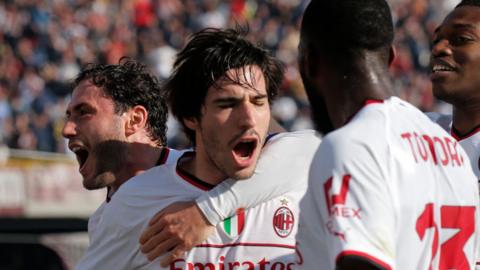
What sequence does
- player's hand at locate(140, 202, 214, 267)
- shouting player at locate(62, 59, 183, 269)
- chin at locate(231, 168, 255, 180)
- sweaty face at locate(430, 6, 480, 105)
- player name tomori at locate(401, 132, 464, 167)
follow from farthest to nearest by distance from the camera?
shouting player at locate(62, 59, 183, 269) < sweaty face at locate(430, 6, 480, 105) < chin at locate(231, 168, 255, 180) < player's hand at locate(140, 202, 214, 267) < player name tomori at locate(401, 132, 464, 167)

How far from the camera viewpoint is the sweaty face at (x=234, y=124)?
411cm

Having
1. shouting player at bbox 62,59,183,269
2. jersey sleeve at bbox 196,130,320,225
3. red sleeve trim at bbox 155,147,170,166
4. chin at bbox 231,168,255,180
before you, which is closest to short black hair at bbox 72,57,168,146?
shouting player at bbox 62,59,183,269

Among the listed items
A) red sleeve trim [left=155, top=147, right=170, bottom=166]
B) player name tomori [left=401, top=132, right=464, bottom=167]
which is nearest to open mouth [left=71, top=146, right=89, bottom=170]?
red sleeve trim [left=155, top=147, right=170, bottom=166]

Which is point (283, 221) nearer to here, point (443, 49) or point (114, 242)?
point (114, 242)

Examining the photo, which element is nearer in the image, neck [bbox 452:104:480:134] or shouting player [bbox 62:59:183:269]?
neck [bbox 452:104:480:134]

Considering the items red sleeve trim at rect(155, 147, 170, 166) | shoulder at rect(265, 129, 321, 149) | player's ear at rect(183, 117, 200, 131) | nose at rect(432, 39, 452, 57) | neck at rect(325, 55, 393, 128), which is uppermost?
neck at rect(325, 55, 393, 128)

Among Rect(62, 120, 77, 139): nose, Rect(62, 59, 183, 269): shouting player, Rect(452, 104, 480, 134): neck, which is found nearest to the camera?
Rect(452, 104, 480, 134): neck

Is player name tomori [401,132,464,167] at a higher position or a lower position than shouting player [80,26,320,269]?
higher

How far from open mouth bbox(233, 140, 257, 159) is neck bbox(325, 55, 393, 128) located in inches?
39.7

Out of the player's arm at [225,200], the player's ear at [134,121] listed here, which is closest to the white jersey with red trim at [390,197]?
the player's arm at [225,200]

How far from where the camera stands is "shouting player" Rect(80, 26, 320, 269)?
4125mm

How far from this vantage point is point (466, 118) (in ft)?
15.7

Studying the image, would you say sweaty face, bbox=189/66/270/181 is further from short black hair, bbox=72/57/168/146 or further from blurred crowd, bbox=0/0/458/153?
blurred crowd, bbox=0/0/458/153

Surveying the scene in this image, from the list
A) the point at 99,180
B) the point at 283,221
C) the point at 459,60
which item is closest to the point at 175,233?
the point at 283,221
